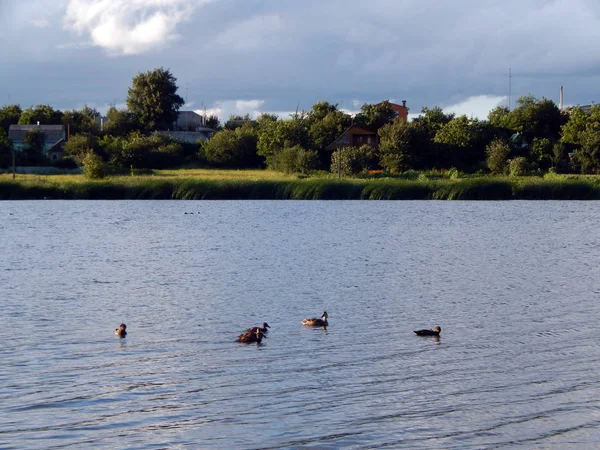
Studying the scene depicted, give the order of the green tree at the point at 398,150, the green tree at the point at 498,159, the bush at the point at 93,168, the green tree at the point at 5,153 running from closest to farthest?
the bush at the point at 93,168
the green tree at the point at 498,159
the green tree at the point at 398,150
the green tree at the point at 5,153

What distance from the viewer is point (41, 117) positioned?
133125 mm

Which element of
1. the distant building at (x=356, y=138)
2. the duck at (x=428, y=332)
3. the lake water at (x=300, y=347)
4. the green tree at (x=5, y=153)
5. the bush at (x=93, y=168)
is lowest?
the lake water at (x=300, y=347)

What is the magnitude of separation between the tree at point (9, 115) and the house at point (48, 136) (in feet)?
A: 36.1

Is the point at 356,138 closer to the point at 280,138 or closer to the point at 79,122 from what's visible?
the point at 280,138

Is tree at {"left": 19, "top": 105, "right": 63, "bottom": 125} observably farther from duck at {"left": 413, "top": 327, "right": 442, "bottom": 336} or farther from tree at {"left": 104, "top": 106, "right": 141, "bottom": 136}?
duck at {"left": 413, "top": 327, "right": 442, "bottom": 336}

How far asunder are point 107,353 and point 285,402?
14.7 ft

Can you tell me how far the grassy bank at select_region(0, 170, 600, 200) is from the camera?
227 ft

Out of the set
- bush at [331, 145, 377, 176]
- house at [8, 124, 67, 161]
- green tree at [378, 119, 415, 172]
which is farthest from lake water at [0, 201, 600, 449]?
house at [8, 124, 67, 161]

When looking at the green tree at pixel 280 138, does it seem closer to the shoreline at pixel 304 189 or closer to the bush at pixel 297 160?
the bush at pixel 297 160

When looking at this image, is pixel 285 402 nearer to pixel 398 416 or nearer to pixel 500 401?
pixel 398 416

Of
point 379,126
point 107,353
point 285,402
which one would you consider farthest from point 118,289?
point 379,126

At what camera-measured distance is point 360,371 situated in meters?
15.0

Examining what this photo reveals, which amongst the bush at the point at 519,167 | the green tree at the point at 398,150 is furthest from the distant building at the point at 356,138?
the bush at the point at 519,167

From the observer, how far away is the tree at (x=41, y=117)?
433 ft
